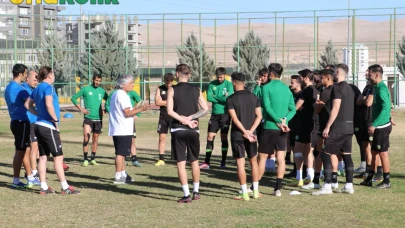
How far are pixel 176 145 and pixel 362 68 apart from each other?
54570 millimetres

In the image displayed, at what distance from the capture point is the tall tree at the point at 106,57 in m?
54.1

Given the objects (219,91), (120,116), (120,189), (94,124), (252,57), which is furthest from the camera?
(252,57)

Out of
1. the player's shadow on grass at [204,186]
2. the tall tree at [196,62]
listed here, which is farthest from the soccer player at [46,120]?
the tall tree at [196,62]

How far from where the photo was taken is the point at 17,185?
12.6 meters

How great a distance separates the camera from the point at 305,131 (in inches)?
498

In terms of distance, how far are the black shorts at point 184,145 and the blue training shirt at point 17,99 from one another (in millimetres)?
2960

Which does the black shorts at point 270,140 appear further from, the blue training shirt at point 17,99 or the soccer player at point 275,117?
the blue training shirt at point 17,99

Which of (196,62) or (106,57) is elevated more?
(106,57)

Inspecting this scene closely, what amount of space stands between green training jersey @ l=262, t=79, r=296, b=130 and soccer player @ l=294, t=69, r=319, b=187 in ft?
3.69

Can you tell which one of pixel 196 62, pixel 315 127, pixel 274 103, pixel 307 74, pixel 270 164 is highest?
pixel 196 62

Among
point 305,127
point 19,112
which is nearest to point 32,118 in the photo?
point 19,112

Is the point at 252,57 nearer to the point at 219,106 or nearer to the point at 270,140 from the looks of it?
the point at 219,106

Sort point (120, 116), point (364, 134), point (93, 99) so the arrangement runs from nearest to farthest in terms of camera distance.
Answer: point (120, 116) → point (364, 134) → point (93, 99)

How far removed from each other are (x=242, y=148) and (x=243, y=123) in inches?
14.3
